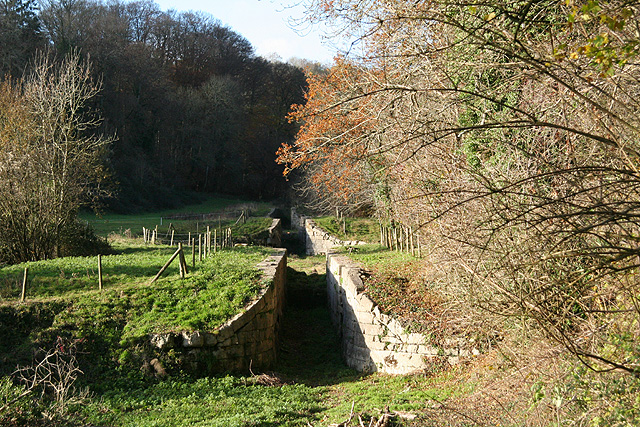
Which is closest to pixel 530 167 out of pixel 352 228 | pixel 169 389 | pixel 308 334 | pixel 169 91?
pixel 169 389

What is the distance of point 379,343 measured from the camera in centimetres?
1064

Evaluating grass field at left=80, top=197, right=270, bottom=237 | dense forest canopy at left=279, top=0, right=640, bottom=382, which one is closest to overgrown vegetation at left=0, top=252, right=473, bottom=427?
dense forest canopy at left=279, top=0, right=640, bottom=382

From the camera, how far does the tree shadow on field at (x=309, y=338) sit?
36.0ft

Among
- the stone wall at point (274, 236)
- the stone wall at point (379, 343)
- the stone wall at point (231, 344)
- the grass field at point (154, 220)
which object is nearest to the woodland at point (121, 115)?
the grass field at point (154, 220)

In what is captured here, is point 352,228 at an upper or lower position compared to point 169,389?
upper

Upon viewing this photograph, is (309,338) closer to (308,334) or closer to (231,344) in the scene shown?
(308,334)

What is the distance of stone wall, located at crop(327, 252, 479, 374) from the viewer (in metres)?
9.67

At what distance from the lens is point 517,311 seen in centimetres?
704

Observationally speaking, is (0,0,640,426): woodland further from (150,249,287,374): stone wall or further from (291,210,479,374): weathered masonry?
(150,249,287,374): stone wall

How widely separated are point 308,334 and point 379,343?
4407 mm

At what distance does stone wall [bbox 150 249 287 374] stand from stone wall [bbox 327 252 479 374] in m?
1.77

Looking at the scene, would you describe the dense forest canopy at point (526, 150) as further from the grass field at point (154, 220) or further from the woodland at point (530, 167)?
the grass field at point (154, 220)

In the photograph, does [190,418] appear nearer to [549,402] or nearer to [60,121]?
[549,402]

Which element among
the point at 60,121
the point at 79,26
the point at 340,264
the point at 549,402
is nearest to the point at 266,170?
the point at 79,26
